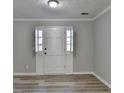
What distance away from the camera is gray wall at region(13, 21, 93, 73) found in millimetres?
6754

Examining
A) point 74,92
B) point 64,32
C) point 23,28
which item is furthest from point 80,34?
point 74,92

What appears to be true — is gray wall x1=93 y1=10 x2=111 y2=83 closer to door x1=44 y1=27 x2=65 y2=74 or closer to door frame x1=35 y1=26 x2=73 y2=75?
door frame x1=35 y1=26 x2=73 y2=75

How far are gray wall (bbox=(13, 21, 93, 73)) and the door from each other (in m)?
0.34

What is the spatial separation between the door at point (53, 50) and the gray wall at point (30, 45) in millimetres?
343

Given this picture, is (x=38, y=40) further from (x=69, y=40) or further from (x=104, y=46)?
(x=104, y=46)

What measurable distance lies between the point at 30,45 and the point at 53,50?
961 mm

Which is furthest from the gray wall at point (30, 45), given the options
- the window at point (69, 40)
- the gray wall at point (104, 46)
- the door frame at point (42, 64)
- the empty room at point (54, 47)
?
the gray wall at point (104, 46)

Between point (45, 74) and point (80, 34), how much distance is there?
219cm

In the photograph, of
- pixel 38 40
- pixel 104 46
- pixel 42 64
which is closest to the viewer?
pixel 104 46

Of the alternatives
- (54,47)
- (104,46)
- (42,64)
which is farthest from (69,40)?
(104,46)

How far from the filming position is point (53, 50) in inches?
267

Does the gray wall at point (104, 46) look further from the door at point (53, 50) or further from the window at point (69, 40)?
the door at point (53, 50)

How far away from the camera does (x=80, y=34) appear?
6.91 meters
